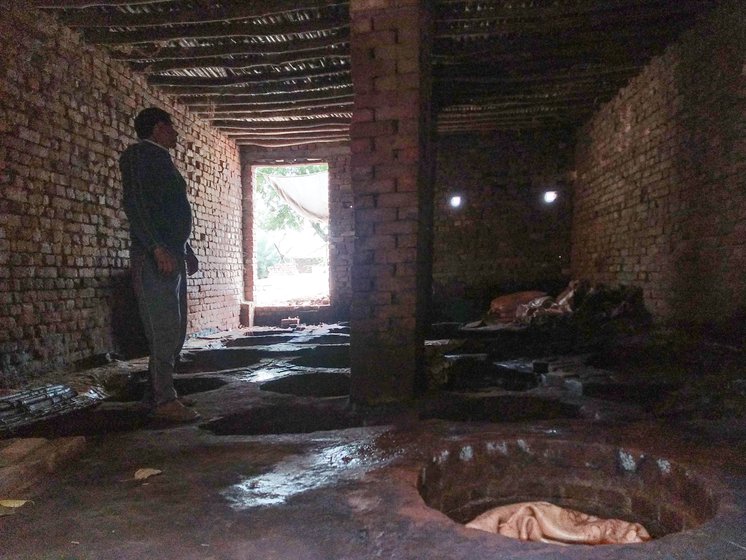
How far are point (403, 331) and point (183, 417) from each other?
4.81 ft

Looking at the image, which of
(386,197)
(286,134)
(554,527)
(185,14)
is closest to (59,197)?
(185,14)

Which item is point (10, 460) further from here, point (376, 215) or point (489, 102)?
point (489, 102)

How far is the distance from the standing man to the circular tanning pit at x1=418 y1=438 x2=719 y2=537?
1.62m

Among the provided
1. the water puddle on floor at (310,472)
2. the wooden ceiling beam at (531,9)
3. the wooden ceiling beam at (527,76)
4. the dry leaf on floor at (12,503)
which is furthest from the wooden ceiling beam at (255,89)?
the dry leaf on floor at (12,503)

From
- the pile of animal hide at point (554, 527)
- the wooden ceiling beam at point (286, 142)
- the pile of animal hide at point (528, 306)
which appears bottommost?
the pile of animal hide at point (554, 527)

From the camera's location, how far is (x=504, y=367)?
14.3 feet

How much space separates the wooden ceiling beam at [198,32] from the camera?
16.8 ft

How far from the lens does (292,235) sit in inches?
880

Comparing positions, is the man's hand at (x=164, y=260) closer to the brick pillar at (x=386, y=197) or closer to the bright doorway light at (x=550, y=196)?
the brick pillar at (x=386, y=197)

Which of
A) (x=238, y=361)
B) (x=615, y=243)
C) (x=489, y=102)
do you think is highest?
(x=489, y=102)

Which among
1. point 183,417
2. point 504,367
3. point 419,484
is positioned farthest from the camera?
point 504,367

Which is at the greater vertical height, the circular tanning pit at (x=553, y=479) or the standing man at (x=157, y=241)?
the standing man at (x=157, y=241)

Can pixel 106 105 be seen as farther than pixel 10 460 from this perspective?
Yes

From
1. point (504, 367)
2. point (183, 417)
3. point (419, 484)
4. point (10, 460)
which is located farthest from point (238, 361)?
point (419, 484)
